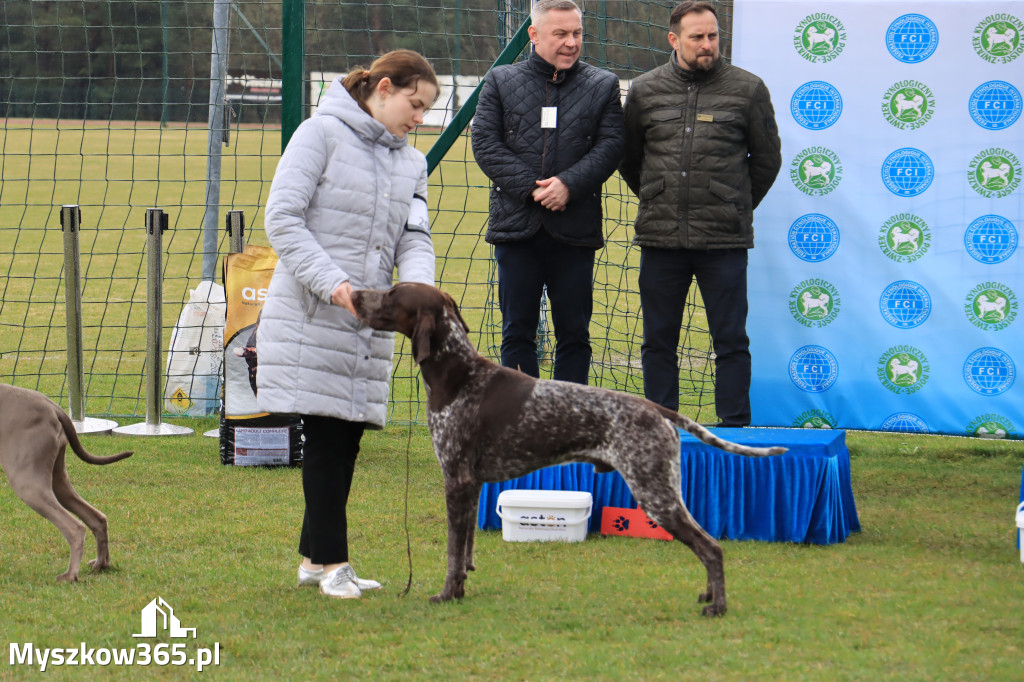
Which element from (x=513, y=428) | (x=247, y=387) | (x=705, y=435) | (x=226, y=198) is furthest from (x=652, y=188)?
(x=226, y=198)

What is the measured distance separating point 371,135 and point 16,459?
161 cm

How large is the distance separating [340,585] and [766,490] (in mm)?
1709

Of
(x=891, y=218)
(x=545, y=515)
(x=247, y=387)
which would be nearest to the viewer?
(x=545, y=515)

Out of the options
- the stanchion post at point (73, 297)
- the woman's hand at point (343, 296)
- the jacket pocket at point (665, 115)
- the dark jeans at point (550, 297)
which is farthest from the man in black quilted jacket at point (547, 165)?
the stanchion post at point (73, 297)

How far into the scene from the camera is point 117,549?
14.6ft

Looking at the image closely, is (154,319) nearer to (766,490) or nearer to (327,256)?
(327,256)

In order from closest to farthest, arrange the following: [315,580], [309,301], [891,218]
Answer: [309,301] < [315,580] < [891,218]

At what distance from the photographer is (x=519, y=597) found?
152 inches

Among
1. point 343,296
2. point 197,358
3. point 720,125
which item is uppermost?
point 720,125

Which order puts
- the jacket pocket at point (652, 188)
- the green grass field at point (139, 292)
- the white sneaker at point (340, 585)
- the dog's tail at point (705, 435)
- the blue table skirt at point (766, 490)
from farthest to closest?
the green grass field at point (139, 292), the jacket pocket at point (652, 188), the blue table skirt at point (766, 490), the white sneaker at point (340, 585), the dog's tail at point (705, 435)

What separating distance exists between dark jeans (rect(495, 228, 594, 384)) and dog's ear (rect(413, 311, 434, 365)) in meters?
1.61

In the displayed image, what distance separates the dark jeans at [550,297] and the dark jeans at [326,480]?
1501 millimetres

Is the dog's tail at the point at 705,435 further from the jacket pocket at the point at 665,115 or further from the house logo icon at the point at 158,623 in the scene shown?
the jacket pocket at the point at 665,115

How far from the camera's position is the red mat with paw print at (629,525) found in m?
4.64
